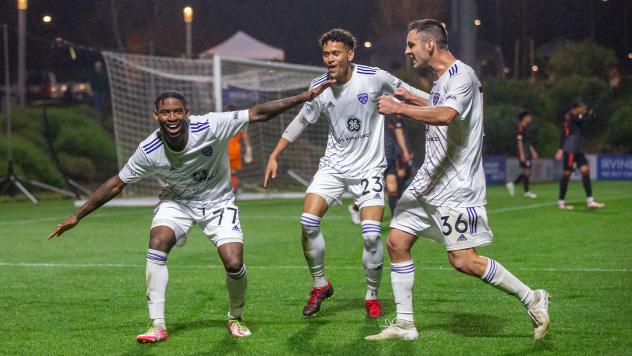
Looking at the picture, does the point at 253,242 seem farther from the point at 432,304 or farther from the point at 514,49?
the point at 514,49

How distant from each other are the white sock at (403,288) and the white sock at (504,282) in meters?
0.57

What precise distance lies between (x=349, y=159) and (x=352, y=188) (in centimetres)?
25

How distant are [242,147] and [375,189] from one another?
1801cm

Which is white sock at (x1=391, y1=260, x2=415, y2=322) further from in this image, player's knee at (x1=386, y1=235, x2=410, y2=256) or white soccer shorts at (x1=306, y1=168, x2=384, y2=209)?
white soccer shorts at (x1=306, y1=168, x2=384, y2=209)

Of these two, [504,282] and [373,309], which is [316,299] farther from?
[504,282]

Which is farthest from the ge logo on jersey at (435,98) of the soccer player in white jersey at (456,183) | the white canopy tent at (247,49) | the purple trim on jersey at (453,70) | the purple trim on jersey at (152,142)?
the white canopy tent at (247,49)

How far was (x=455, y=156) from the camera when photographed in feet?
23.2

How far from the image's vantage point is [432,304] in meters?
8.77

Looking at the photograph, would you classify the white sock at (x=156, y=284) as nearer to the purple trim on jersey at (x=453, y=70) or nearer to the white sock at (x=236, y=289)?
the white sock at (x=236, y=289)

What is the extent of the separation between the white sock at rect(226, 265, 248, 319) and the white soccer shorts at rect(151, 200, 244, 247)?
247 mm

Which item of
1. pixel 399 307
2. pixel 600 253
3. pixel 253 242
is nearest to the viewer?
pixel 399 307

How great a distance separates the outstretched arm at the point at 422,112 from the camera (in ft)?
21.2

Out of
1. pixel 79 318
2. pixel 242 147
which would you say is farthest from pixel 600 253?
pixel 242 147

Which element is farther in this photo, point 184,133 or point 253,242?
point 253,242
